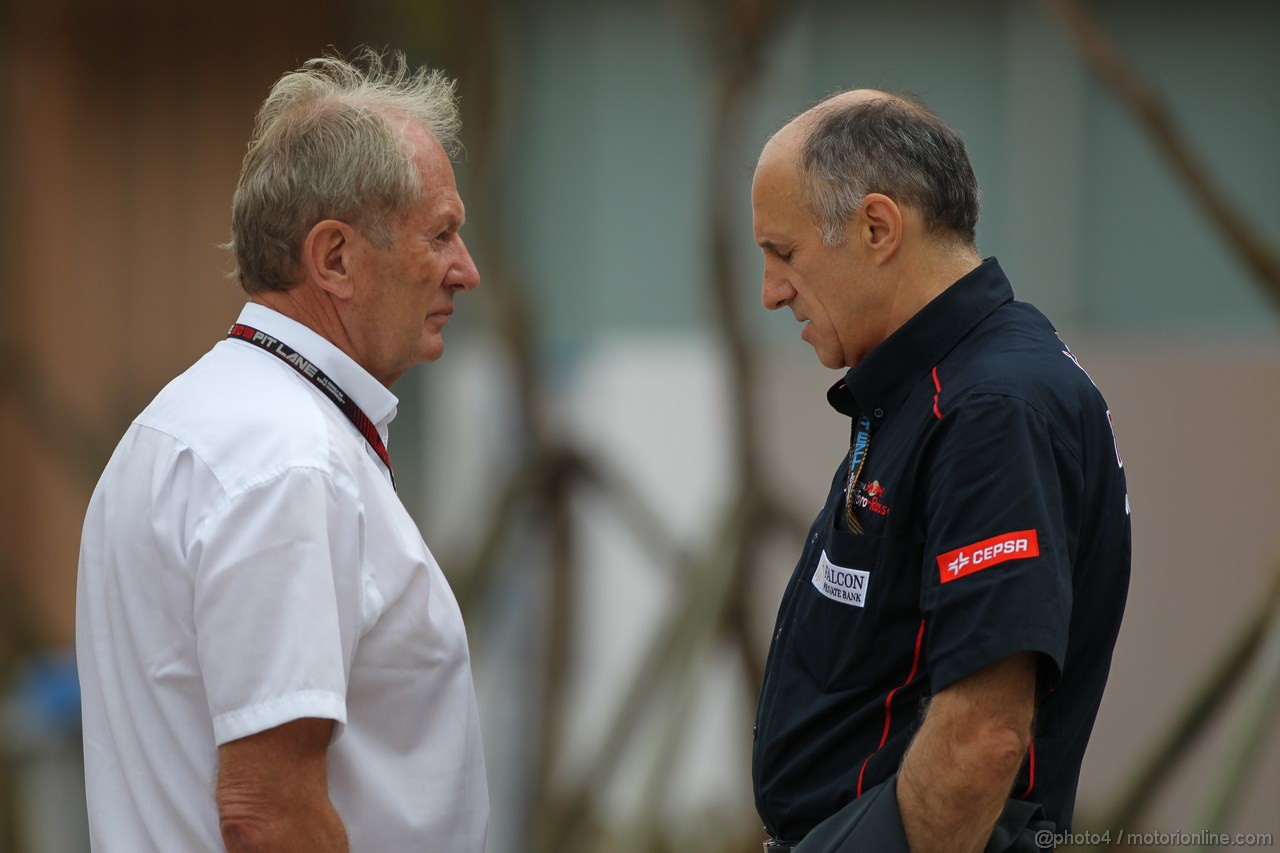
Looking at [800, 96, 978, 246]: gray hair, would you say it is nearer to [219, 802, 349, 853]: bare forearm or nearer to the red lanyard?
the red lanyard

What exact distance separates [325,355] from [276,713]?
0.57m

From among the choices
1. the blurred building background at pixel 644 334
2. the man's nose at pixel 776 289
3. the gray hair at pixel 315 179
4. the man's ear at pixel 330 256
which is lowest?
the blurred building background at pixel 644 334

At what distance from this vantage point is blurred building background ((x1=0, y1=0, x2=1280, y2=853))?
17.4 ft

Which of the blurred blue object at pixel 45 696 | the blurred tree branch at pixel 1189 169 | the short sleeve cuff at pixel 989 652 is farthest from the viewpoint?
the blurred blue object at pixel 45 696

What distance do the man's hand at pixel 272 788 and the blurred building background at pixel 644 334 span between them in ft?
7.98

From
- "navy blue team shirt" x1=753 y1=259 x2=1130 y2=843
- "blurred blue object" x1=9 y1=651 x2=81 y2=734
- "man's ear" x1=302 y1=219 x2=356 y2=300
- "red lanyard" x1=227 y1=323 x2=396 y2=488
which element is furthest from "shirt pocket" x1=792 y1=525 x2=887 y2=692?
"blurred blue object" x1=9 y1=651 x2=81 y2=734

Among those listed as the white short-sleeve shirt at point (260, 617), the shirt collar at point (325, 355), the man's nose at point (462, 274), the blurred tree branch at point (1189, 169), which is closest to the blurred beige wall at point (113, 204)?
the blurred tree branch at point (1189, 169)

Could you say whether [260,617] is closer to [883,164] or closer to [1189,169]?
[883,164]

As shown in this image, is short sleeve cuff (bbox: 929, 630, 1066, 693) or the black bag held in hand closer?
short sleeve cuff (bbox: 929, 630, 1066, 693)

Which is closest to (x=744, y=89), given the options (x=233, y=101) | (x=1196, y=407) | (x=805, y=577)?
(x=1196, y=407)

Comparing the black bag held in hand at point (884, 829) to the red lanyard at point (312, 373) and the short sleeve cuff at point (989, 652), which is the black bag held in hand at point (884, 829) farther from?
the red lanyard at point (312, 373)

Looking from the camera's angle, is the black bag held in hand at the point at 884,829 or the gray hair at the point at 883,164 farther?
the gray hair at the point at 883,164

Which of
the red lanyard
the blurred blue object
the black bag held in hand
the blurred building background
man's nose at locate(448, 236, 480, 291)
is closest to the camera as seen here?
the black bag held in hand

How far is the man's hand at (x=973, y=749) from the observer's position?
200 cm
